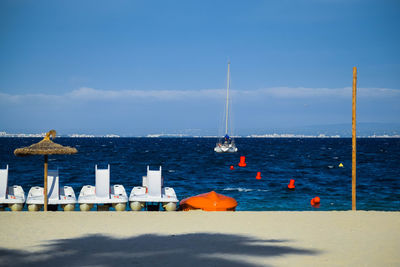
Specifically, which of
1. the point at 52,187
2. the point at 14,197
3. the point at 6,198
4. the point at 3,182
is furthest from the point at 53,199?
the point at 3,182

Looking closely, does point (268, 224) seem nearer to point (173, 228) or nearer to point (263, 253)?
point (173, 228)

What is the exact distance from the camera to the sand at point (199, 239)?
25.4ft

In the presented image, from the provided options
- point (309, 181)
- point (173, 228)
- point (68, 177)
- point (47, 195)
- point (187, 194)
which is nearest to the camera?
point (173, 228)

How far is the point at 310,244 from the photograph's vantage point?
30.0 ft

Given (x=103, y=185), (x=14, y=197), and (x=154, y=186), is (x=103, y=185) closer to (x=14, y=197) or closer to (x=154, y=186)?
(x=154, y=186)

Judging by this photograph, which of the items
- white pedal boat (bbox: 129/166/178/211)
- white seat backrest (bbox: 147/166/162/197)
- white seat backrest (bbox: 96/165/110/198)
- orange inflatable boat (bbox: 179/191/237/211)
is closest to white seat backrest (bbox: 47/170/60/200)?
white seat backrest (bbox: 96/165/110/198)

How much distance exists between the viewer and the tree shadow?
7.54 m

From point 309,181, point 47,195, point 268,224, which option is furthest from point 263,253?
point 309,181

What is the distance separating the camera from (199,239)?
9.62m

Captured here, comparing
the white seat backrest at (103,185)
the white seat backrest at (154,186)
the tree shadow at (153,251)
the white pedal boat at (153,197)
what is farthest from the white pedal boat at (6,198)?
the tree shadow at (153,251)

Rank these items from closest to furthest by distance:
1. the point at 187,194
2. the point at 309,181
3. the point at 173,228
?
the point at 173,228 < the point at 187,194 < the point at 309,181

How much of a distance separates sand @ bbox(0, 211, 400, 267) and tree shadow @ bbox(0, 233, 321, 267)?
0.7 inches

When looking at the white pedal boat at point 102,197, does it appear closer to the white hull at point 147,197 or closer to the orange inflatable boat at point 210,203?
the white hull at point 147,197

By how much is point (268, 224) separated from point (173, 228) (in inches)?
108
